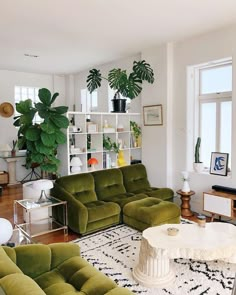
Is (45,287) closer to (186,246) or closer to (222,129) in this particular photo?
(186,246)

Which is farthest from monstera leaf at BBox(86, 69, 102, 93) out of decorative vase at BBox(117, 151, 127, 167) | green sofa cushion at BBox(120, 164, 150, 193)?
green sofa cushion at BBox(120, 164, 150, 193)

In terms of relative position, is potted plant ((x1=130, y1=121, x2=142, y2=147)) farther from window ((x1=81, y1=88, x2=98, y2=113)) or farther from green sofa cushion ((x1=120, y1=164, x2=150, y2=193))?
window ((x1=81, y1=88, x2=98, y2=113))

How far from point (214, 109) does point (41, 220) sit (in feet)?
10.8

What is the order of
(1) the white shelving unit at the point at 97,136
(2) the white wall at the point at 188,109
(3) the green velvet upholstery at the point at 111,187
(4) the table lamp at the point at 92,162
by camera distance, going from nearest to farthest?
(2) the white wall at the point at 188,109 → (3) the green velvet upholstery at the point at 111,187 → (1) the white shelving unit at the point at 97,136 → (4) the table lamp at the point at 92,162

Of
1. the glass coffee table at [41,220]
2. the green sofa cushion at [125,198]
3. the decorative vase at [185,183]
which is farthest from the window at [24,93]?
the decorative vase at [185,183]

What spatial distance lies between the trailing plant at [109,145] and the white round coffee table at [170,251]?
230 centimetres

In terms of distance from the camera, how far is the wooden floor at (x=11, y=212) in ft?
12.2

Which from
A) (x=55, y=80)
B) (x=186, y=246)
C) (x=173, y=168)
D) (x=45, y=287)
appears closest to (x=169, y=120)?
(x=173, y=168)

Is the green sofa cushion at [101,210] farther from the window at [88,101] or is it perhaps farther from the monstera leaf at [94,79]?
the window at [88,101]

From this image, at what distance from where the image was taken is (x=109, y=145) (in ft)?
16.0

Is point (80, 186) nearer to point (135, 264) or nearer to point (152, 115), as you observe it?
point (135, 264)

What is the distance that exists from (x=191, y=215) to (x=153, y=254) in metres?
2.23

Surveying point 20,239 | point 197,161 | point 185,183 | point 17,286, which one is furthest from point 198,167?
point 17,286

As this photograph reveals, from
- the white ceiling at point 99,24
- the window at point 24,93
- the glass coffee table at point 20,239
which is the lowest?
the glass coffee table at point 20,239
